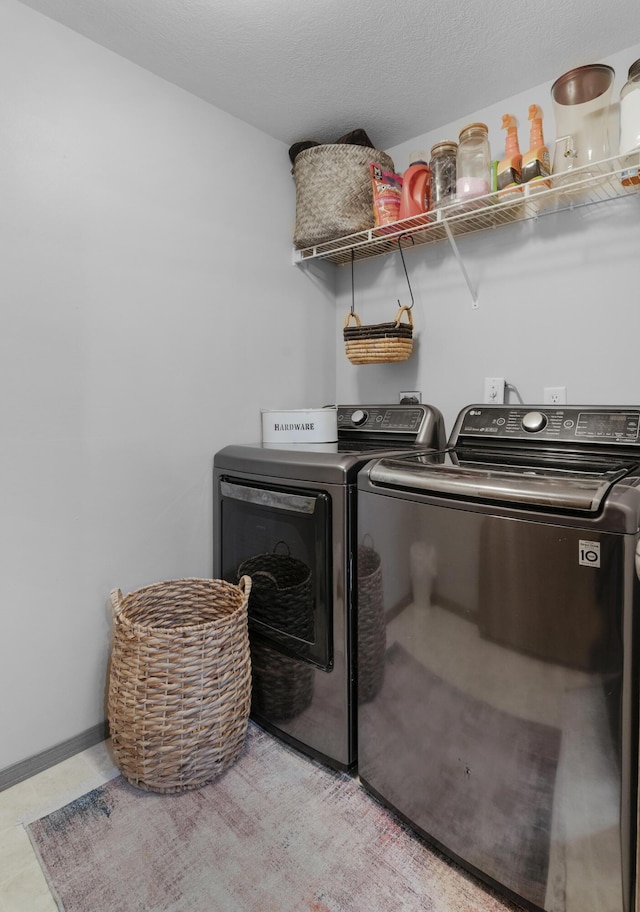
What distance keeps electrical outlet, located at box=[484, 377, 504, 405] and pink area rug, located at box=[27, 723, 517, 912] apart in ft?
4.64

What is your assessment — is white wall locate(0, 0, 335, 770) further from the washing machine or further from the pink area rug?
the washing machine

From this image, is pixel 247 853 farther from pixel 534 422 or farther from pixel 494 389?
pixel 494 389

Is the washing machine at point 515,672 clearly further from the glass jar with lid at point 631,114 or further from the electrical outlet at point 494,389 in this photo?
the glass jar with lid at point 631,114

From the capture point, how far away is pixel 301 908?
44.0 inches

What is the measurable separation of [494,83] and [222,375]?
1.47 meters

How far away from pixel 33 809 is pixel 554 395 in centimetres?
210

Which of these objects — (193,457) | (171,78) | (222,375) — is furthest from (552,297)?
(171,78)

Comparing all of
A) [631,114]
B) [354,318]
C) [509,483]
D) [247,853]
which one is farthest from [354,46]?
[247,853]

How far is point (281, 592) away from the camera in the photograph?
5.51ft

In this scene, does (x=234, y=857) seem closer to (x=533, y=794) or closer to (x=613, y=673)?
(x=533, y=794)

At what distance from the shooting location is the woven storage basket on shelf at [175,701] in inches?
56.0

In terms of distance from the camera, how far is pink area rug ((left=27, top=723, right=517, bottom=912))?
1.13 meters

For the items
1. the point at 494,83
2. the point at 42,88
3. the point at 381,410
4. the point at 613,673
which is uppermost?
the point at 494,83

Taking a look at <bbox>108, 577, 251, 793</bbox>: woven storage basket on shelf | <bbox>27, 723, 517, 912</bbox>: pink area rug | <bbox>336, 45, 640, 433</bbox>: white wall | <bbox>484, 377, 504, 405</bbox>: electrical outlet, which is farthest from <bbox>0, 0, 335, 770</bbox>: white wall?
<bbox>484, 377, 504, 405</bbox>: electrical outlet
